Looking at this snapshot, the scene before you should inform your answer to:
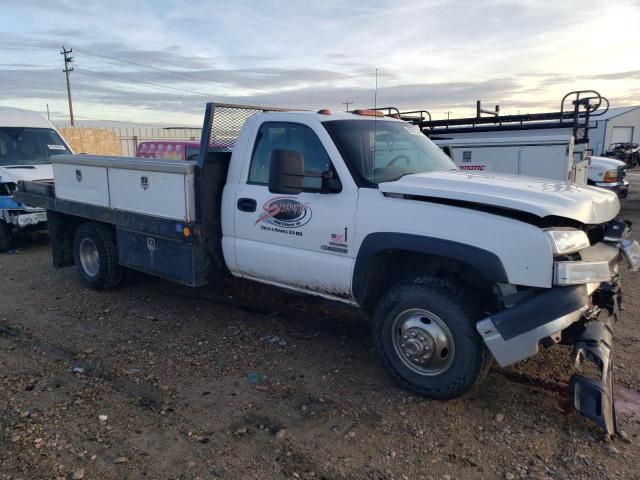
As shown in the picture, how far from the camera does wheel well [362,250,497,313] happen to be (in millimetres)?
3852

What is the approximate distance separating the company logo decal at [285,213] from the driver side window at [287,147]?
0.21 m

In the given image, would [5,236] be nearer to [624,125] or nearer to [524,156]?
[524,156]

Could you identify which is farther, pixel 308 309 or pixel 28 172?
pixel 28 172

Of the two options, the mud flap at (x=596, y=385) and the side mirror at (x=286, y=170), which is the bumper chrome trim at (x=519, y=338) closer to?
the mud flap at (x=596, y=385)

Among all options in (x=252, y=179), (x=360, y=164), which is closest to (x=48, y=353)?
(x=252, y=179)

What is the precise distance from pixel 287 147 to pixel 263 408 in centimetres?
216

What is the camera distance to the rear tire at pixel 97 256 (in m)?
6.24

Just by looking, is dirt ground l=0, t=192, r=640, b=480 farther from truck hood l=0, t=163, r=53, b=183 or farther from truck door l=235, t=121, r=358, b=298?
truck hood l=0, t=163, r=53, b=183

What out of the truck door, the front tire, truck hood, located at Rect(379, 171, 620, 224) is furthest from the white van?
truck hood, located at Rect(379, 171, 620, 224)

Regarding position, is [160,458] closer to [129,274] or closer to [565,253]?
[565,253]

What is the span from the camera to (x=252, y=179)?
479 cm

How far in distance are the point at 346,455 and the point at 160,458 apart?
1.12m

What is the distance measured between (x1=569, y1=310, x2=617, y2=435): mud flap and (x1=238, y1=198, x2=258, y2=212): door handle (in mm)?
2752

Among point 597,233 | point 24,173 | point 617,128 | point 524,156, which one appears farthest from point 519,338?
point 617,128
